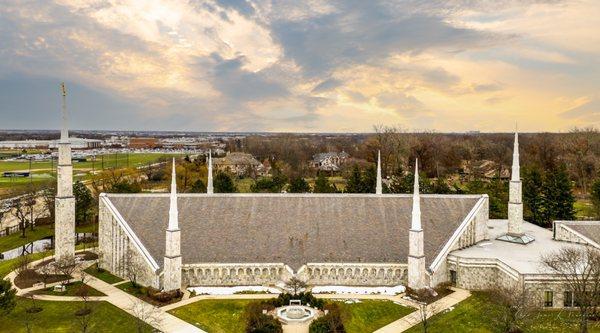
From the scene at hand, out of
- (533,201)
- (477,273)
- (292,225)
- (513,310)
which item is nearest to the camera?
(513,310)

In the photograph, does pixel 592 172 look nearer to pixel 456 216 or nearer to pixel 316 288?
pixel 456 216

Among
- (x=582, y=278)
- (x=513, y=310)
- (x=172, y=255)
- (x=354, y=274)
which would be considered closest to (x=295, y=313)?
(x=354, y=274)

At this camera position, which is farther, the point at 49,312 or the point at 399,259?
the point at 399,259

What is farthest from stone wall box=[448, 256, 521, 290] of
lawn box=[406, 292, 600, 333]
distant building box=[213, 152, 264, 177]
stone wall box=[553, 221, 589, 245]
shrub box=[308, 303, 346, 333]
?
distant building box=[213, 152, 264, 177]

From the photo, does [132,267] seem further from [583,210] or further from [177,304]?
[583,210]

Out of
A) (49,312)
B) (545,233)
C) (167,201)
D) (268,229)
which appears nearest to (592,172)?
(545,233)

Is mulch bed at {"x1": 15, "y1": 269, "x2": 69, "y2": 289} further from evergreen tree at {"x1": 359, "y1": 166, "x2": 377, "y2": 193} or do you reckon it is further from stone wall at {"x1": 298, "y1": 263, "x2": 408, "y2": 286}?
evergreen tree at {"x1": 359, "y1": 166, "x2": 377, "y2": 193}
